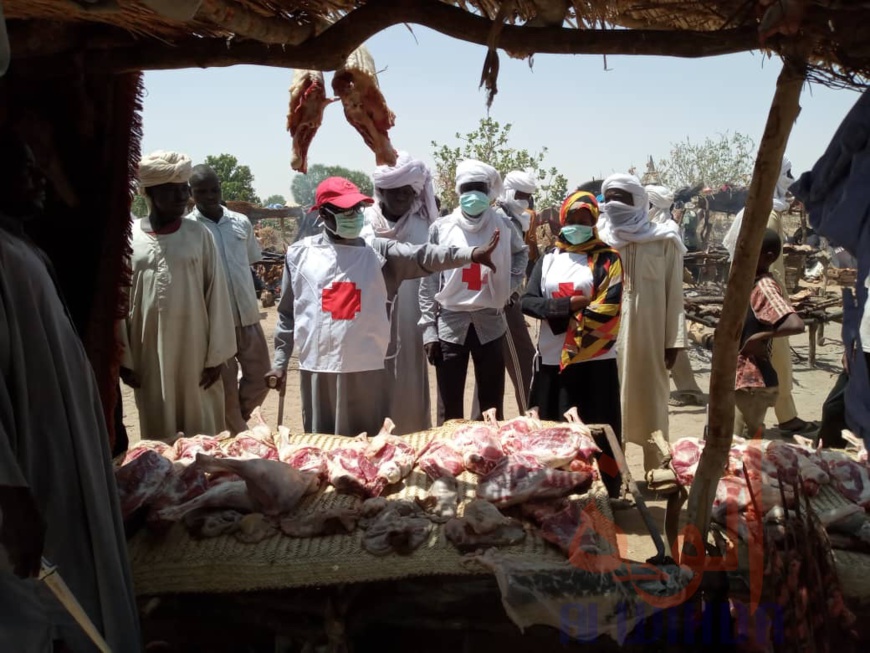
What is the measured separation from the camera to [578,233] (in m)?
4.68

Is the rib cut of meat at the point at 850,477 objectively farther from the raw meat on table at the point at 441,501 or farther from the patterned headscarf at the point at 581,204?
the patterned headscarf at the point at 581,204

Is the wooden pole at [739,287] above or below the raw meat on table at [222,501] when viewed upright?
above

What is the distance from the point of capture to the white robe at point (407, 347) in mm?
5398

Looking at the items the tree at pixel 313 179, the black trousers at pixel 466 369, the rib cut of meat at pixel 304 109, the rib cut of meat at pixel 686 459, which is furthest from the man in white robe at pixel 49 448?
the tree at pixel 313 179

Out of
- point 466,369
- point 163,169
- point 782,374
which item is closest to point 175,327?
point 163,169

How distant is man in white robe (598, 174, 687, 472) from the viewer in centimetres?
525

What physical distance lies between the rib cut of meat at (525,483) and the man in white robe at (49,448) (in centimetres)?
153

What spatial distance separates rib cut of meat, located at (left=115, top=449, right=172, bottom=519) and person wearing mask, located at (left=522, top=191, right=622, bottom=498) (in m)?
2.45

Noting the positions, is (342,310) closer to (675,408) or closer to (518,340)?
(518,340)

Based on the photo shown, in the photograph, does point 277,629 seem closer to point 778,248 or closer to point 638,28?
point 638,28

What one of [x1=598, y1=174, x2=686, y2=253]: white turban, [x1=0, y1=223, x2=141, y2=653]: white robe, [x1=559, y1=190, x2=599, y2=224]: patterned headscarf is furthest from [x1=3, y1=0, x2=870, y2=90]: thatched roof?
[x1=598, y1=174, x2=686, y2=253]: white turban

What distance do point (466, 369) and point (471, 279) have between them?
69 cm

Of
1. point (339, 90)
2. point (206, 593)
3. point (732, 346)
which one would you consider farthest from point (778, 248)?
point (206, 593)

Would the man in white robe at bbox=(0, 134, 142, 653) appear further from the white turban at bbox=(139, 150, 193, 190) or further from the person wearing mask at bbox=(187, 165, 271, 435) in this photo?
the person wearing mask at bbox=(187, 165, 271, 435)
